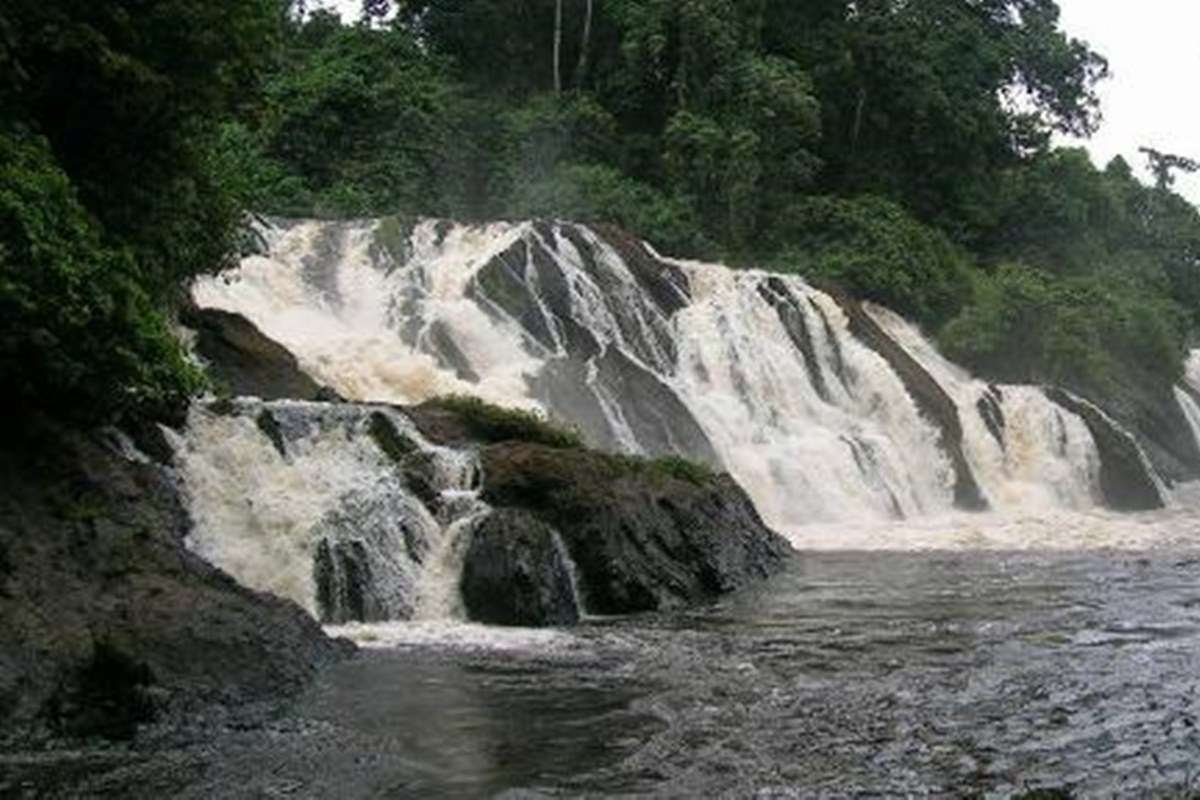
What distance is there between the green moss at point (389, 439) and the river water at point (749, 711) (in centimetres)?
246

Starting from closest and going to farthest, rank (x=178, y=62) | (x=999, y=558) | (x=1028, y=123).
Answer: (x=178, y=62) < (x=999, y=558) < (x=1028, y=123)

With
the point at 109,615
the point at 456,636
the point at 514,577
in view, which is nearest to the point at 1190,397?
the point at 514,577

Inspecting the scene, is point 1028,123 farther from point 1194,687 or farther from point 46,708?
point 46,708

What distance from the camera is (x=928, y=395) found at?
97.6 feet

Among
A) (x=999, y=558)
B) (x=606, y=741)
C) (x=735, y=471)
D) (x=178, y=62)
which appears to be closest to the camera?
(x=606, y=741)

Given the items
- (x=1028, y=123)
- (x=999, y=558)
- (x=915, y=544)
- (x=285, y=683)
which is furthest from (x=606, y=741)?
(x=1028, y=123)

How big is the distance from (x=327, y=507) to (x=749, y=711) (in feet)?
20.4

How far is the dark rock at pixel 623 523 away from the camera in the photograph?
623 inches

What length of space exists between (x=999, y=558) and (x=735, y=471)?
526 centimetres

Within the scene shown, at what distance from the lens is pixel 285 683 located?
10680 millimetres

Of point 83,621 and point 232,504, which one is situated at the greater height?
point 232,504

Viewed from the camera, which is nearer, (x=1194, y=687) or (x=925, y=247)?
(x=1194, y=687)

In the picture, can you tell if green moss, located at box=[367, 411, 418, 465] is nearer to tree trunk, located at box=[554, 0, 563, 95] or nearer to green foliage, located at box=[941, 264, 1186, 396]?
green foliage, located at box=[941, 264, 1186, 396]

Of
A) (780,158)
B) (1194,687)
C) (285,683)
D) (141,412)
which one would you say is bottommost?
(1194,687)
